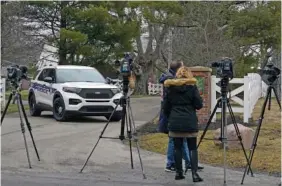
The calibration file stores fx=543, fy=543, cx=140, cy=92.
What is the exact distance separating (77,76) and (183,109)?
971cm

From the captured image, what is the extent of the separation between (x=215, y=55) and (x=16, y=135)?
8.90 metres

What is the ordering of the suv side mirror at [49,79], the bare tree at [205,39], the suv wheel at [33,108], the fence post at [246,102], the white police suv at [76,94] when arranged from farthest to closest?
the bare tree at [205,39]
the suv wheel at [33,108]
the suv side mirror at [49,79]
the white police suv at [76,94]
the fence post at [246,102]

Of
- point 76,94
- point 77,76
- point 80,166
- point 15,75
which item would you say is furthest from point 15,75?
point 77,76

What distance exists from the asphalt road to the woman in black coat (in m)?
0.45

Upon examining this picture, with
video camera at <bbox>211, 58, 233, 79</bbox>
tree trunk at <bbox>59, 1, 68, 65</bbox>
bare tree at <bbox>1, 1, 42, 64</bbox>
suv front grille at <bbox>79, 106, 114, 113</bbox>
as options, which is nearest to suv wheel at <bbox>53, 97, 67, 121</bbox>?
suv front grille at <bbox>79, 106, 114, 113</bbox>

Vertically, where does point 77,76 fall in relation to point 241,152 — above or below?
above

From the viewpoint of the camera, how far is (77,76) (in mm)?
17172

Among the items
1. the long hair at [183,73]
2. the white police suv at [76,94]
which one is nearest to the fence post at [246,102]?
the white police suv at [76,94]

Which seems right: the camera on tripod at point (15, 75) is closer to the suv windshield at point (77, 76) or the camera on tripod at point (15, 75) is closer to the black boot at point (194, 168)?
the black boot at point (194, 168)

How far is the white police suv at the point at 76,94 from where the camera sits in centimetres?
1598

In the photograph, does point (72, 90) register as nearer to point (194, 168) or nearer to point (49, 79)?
point (49, 79)

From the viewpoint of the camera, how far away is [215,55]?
19359 millimetres

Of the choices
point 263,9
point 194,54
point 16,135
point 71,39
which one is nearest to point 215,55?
point 194,54

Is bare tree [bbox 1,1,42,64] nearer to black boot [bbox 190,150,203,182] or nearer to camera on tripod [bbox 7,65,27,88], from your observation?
camera on tripod [bbox 7,65,27,88]
